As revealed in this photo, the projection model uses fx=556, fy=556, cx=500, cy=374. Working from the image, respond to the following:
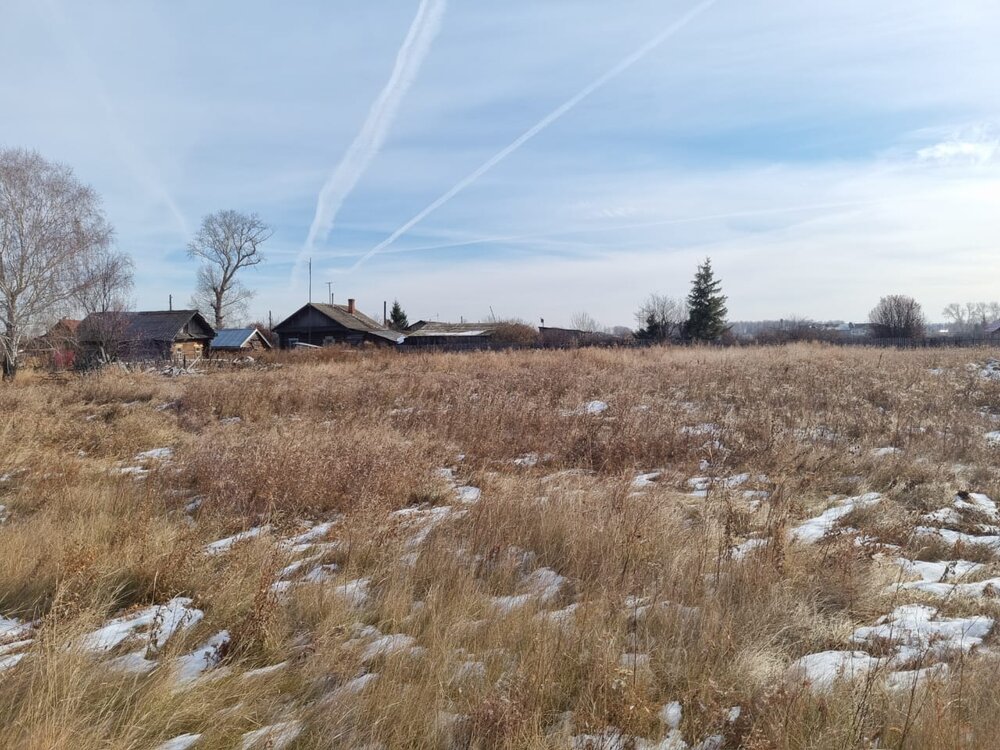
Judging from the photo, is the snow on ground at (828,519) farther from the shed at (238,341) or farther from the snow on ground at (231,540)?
the shed at (238,341)

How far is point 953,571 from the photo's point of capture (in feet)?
12.8

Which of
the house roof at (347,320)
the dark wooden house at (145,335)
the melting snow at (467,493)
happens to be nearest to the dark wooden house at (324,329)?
the house roof at (347,320)

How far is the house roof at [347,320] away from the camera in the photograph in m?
48.9

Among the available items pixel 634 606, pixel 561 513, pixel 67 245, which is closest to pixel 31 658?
pixel 634 606

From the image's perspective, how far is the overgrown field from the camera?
2.37 metres

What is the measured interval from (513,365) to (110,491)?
14747 millimetres

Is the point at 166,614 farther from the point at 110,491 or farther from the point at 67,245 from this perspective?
the point at 67,245

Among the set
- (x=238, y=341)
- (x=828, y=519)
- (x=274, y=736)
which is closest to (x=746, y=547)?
(x=828, y=519)

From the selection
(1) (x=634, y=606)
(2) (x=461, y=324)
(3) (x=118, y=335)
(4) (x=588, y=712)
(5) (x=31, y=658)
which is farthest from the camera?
(2) (x=461, y=324)

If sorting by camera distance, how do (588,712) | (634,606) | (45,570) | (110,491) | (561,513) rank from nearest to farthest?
(588,712)
(634,606)
(45,570)
(561,513)
(110,491)

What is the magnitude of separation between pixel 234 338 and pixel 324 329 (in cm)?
800

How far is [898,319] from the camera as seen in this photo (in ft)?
163

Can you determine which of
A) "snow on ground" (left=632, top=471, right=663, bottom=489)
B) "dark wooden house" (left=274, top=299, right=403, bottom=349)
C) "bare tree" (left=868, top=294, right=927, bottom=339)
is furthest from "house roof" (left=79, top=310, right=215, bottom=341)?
"bare tree" (left=868, top=294, right=927, bottom=339)

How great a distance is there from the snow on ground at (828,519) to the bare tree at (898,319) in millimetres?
51518
